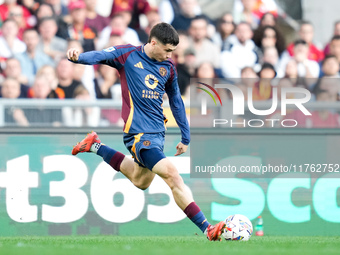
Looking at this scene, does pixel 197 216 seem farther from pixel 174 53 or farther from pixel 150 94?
pixel 174 53

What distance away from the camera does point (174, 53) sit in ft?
35.4

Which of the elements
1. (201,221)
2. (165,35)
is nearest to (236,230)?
(201,221)

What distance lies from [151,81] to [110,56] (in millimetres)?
504

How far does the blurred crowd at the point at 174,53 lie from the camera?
10.1 meters

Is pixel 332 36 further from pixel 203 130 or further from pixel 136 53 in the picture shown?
pixel 136 53

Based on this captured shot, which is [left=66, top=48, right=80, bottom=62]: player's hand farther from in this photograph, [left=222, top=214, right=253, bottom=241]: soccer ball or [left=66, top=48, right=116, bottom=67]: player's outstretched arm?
[left=222, top=214, right=253, bottom=241]: soccer ball

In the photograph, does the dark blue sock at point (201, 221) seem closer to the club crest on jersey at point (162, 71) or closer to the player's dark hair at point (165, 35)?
the club crest on jersey at point (162, 71)

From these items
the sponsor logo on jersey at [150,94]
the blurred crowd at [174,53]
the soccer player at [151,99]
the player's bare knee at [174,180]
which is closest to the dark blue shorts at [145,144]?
the soccer player at [151,99]

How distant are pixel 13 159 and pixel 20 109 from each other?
26.9 inches

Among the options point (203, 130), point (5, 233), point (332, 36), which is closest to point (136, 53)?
point (203, 130)

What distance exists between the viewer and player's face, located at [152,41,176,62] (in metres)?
6.69

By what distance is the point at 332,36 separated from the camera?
11.5m

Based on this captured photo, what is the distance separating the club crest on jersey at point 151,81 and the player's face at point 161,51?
19cm

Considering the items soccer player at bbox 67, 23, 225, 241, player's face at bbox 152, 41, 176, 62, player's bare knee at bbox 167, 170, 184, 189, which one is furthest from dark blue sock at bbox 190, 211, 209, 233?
player's face at bbox 152, 41, 176, 62
